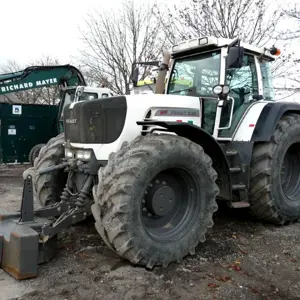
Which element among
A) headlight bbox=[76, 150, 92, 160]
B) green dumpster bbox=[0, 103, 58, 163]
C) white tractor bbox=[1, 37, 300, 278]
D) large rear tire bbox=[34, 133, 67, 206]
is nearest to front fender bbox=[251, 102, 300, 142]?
white tractor bbox=[1, 37, 300, 278]

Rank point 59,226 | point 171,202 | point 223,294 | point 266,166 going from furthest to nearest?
point 266,166 → point 171,202 → point 59,226 → point 223,294

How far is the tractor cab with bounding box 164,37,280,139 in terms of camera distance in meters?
5.04

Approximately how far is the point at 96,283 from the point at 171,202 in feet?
3.83

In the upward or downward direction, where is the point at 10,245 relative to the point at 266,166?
downward

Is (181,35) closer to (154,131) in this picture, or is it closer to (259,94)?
(259,94)

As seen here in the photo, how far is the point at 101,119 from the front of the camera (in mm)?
4305

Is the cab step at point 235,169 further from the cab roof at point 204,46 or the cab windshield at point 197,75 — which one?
the cab roof at point 204,46

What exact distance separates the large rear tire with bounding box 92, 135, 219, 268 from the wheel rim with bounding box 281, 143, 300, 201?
6.99 ft

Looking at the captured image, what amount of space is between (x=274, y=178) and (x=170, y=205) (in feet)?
5.78

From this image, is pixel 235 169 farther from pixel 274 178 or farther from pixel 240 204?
pixel 274 178

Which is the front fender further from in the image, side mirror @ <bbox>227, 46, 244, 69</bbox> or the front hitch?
the front hitch

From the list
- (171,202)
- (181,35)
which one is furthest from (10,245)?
Answer: (181,35)

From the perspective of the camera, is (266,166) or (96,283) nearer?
(96,283)

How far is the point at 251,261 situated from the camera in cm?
413
